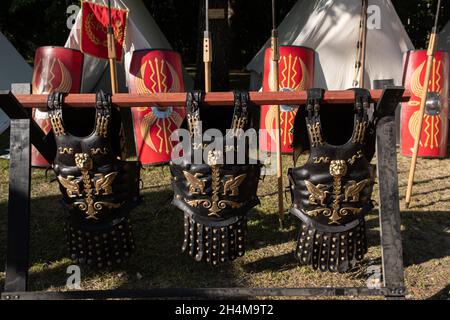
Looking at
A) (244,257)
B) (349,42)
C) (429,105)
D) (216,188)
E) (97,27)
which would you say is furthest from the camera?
(349,42)

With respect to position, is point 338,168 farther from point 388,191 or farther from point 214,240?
point 214,240

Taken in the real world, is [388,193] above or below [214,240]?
above

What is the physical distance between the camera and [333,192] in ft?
7.55

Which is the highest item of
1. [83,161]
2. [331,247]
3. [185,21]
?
[185,21]

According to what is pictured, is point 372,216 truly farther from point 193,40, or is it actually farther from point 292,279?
point 193,40

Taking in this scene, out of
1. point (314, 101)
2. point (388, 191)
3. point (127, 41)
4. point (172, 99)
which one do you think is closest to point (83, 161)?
point (172, 99)

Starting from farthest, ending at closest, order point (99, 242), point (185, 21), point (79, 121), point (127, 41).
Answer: point (185, 21) < point (127, 41) < point (79, 121) < point (99, 242)

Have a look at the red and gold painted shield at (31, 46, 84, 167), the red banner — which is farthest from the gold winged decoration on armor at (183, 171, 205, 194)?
the red banner

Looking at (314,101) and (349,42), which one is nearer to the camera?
(314,101)

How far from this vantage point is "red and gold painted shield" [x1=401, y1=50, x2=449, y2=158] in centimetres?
541

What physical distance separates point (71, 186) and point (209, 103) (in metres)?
0.80

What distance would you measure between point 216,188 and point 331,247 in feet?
2.22
